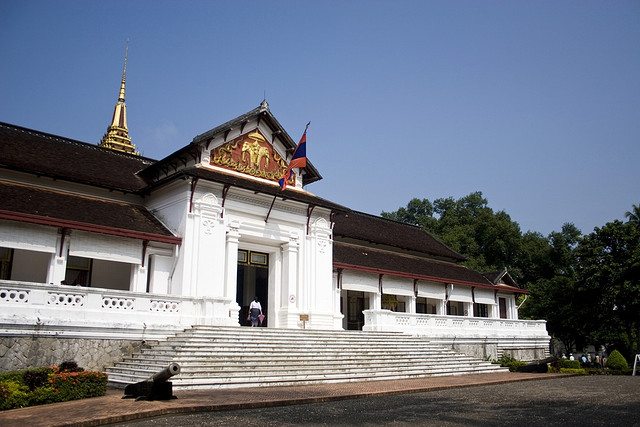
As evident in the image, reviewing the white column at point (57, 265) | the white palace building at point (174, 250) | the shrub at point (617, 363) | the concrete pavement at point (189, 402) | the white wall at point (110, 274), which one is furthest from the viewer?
the shrub at point (617, 363)

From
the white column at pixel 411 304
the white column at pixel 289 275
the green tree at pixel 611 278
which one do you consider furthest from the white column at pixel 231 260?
the green tree at pixel 611 278

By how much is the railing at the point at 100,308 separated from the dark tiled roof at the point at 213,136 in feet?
20.7

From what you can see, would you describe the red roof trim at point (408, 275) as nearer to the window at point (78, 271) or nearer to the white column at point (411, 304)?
the white column at point (411, 304)

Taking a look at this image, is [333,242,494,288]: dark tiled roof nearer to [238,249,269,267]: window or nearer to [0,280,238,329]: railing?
[238,249,269,267]: window

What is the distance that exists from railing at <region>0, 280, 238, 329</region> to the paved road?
6702 millimetres

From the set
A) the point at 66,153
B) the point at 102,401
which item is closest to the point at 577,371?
the point at 102,401

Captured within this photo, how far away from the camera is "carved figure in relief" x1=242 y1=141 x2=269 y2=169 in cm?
2320

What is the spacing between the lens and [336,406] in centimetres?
1114

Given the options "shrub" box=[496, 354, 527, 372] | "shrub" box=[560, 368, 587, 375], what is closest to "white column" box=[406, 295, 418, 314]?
"shrub" box=[496, 354, 527, 372]

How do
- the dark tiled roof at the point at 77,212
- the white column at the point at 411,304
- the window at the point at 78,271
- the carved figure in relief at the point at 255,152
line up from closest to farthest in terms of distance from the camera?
1. the dark tiled roof at the point at 77,212
2. the window at the point at 78,271
3. the carved figure in relief at the point at 255,152
4. the white column at the point at 411,304

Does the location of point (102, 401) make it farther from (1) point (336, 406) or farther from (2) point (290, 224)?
(2) point (290, 224)

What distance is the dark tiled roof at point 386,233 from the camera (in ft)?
101

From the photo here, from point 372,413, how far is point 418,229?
98.0ft

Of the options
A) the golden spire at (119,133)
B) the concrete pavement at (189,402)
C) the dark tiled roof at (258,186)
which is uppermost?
the golden spire at (119,133)
